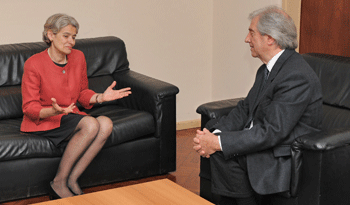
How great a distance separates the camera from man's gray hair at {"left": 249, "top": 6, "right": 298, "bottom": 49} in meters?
2.91

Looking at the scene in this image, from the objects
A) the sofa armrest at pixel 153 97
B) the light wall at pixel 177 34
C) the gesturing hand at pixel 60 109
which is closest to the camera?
the gesturing hand at pixel 60 109

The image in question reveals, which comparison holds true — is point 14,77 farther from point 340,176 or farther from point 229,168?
point 340,176

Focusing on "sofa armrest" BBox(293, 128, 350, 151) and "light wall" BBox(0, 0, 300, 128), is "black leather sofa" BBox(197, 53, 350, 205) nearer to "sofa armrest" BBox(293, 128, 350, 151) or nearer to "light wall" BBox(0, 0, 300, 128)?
"sofa armrest" BBox(293, 128, 350, 151)

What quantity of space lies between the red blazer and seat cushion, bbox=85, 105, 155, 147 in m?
0.29

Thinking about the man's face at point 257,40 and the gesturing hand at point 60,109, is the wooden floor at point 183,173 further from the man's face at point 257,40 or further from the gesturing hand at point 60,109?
the man's face at point 257,40

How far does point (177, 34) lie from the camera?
17.6ft

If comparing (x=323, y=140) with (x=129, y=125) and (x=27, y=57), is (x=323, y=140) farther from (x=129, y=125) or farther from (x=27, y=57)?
(x=27, y=57)

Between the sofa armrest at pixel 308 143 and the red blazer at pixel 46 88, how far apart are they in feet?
5.63

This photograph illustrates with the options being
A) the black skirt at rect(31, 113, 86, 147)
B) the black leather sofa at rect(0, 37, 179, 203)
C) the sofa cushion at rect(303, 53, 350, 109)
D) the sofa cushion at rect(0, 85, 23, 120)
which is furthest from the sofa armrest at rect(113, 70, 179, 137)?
the sofa cushion at rect(303, 53, 350, 109)

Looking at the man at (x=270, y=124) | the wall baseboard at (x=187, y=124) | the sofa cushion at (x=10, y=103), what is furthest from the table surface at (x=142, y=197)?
the wall baseboard at (x=187, y=124)

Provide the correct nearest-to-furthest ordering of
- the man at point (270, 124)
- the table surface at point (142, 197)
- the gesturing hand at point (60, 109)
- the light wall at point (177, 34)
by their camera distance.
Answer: the table surface at point (142, 197) → the man at point (270, 124) → the gesturing hand at point (60, 109) → the light wall at point (177, 34)

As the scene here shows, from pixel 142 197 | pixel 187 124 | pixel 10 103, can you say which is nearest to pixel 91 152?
pixel 10 103

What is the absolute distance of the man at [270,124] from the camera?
280 cm

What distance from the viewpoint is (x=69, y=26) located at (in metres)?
3.65
